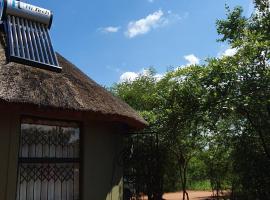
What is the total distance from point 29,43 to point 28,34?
0.39 metres

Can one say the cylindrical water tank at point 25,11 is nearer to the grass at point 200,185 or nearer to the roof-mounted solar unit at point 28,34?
the roof-mounted solar unit at point 28,34

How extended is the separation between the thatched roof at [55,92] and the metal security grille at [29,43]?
0.17 m

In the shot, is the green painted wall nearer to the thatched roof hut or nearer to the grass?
the thatched roof hut

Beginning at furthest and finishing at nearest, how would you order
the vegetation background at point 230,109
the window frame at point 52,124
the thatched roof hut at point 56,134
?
the vegetation background at point 230,109, the window frame at point 52,124, the thatched roof hut at point 56,134

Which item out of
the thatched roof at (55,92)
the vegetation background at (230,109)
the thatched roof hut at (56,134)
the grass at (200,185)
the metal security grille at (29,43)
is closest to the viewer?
the thatched roof at (55,92)

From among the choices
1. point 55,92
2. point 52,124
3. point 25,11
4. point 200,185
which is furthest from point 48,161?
point 200,185

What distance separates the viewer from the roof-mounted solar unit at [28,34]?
24.2ft

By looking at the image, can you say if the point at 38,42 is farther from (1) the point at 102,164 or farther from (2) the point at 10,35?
(1) the point at 102,164

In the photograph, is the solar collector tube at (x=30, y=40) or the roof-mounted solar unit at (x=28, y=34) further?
the solar collector tube at (x=30, y=40)

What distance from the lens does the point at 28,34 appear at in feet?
26.5

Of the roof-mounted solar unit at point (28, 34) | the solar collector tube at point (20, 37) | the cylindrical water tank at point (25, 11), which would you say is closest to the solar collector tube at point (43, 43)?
the roof-mounted solar unit at point (28, 34)

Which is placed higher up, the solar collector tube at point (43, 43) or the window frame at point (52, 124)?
the solar collector tube at point (43, 43)

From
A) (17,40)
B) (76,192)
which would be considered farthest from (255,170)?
(17,40)

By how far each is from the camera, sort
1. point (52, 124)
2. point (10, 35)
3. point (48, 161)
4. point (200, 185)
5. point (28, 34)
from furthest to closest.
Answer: point (200, 185) < point (28, 34) < point (10, 35) < point (52, 124) < point (48, 161)
